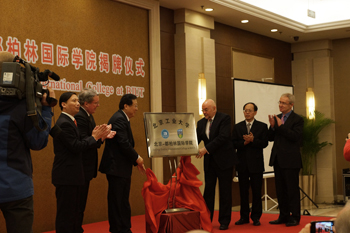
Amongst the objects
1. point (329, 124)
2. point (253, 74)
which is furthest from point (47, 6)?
point (329, 124)

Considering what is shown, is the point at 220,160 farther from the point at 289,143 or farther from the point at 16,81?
the point at 16,81

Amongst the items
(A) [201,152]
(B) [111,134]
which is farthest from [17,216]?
(A) [201,152]

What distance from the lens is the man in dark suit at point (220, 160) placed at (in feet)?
16.9

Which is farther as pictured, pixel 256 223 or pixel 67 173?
pixel 256 223

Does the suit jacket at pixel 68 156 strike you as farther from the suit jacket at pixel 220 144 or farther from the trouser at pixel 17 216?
the suit jacket at pixel 220 144

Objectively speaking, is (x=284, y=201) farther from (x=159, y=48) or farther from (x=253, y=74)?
(x=253, y=74)

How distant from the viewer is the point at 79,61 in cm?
555

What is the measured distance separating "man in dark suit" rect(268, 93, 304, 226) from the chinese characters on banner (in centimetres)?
213

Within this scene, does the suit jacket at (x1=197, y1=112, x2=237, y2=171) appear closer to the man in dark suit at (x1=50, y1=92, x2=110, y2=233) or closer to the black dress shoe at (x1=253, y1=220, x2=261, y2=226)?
the black dress shoe at (x1=253, y1=220, x2=261, y2=226)

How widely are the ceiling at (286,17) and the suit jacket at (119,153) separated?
2.93m

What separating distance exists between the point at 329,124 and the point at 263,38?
2.34 meters

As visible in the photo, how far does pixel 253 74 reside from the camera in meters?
8.54

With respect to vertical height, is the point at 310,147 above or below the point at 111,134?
below

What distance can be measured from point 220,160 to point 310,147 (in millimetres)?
4244
